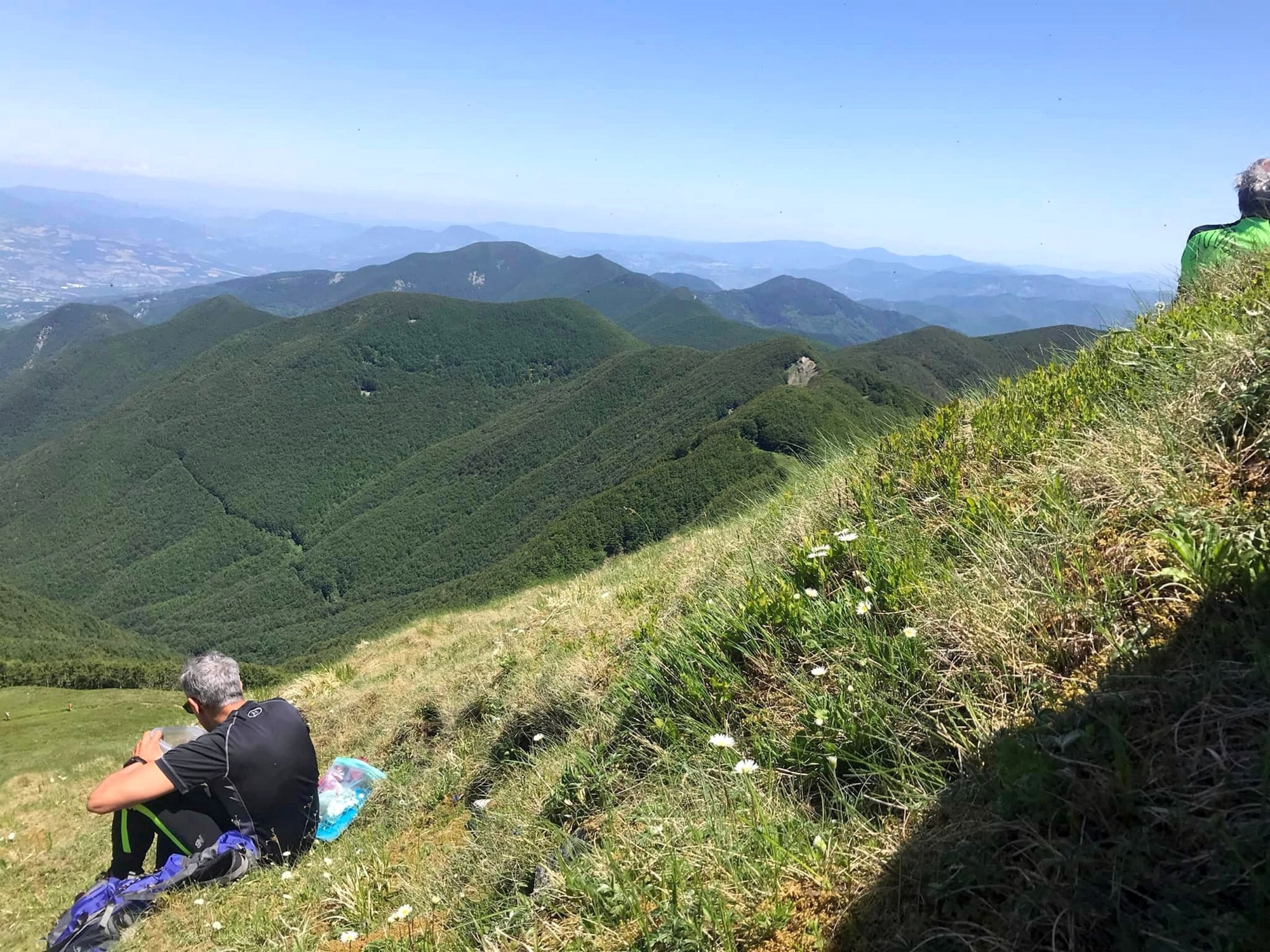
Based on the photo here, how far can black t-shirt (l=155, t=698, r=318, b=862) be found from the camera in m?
4.73

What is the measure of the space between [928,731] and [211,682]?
4920mm

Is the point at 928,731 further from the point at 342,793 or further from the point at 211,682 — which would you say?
the point at 342,793

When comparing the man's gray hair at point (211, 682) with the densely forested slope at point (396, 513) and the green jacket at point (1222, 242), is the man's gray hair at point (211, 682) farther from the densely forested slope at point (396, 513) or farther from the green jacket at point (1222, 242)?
the densely forested slope at point (396, 513)

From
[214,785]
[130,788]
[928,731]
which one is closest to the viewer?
[928,731]

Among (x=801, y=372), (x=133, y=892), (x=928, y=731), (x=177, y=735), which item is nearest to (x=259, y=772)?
(x=133, y=892)

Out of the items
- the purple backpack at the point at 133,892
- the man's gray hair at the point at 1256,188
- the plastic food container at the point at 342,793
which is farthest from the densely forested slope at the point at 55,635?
the man's gray hair at the point at 1256,188

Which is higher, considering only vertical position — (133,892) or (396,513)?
(133,892)

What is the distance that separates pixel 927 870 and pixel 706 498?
88.3m

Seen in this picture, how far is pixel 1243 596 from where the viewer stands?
7.57ft

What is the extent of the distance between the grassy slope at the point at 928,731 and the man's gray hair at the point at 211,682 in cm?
131

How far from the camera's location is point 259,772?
486 cm

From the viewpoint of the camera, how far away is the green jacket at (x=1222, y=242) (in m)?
5.88

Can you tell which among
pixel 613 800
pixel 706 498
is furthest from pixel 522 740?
pixel 706 498

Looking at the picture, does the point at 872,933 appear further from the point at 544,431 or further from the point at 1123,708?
the point at 544,431
